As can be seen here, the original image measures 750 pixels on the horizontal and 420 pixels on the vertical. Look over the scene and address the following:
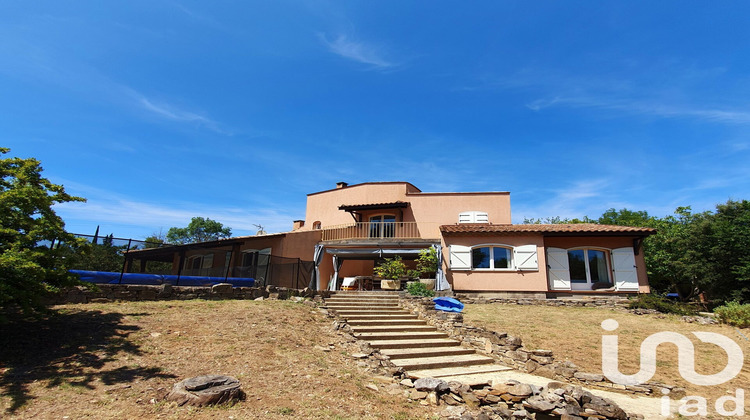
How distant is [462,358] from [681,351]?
5793 millimetres

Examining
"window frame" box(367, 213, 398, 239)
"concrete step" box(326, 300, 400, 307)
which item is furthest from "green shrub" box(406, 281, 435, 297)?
"window frame" box(367, 213, 398, 239)

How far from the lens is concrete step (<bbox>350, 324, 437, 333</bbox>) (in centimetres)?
948

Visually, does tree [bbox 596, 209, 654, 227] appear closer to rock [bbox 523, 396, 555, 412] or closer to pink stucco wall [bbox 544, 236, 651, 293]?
pink stucco wall [bbox 544, 236, 651, 293]

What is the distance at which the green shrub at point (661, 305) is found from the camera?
1267cm

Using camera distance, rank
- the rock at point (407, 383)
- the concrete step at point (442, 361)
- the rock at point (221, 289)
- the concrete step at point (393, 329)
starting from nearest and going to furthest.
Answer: the rock at point (407, 383)
the concrete step at point (442, 361)
the concrete step at point (393, 329)
the rock at point (221, 289)

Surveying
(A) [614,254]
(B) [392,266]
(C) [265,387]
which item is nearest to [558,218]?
(A) [614,254]

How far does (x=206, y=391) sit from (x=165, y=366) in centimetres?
148

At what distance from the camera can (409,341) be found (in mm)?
8883

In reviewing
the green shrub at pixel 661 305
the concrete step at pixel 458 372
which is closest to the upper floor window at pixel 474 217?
the green shrub at pixel 661 305

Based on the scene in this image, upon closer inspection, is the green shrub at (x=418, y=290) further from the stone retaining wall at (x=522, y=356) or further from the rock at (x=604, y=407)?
the rock at (x=604, y=407)

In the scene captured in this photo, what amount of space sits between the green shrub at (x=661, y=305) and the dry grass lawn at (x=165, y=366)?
11.9 metres

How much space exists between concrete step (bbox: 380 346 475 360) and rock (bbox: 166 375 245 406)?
3822 mm

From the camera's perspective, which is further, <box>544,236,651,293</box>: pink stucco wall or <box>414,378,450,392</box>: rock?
<box>544,236,651,293</box>: pink stucco wall

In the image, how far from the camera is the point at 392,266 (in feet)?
54.0
